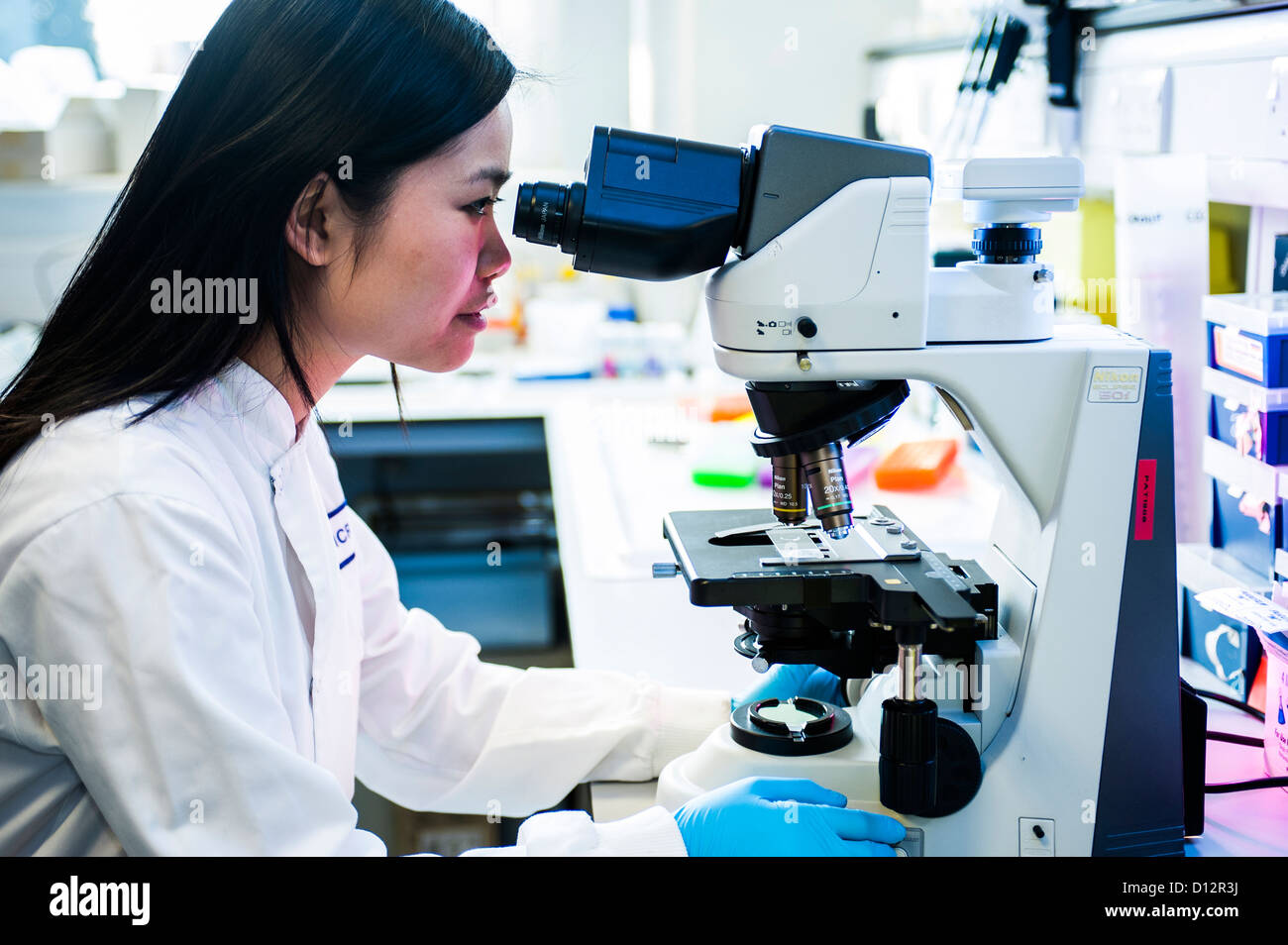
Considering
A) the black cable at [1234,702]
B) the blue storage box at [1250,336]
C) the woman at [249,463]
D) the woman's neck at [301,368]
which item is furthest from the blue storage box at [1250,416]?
the woman's neck at [301,368]

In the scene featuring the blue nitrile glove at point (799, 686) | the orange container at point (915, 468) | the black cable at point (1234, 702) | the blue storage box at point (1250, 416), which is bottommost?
the black cable at point (1234, 702)

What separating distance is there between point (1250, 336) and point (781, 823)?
70 centimetres

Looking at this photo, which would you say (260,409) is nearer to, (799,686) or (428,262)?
(428,262)

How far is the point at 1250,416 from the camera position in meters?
1.18

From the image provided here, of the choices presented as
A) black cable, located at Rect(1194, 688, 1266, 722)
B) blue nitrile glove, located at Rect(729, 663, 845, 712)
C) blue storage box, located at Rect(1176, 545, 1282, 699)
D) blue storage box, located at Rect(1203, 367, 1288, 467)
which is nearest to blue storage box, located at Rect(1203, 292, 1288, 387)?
blue storage box, located at Rect(1203, 367, 1288, 467)

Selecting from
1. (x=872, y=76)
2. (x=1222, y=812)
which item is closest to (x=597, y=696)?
(x=1222, y=812)

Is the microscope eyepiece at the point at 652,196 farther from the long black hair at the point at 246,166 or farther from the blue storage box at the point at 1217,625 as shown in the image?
the blue storage box at the point at 1217,625

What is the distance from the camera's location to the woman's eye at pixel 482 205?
103 centimetres

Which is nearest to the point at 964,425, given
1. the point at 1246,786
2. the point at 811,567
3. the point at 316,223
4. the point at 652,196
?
the point at 811,567

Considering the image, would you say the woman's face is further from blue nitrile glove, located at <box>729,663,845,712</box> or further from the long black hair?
blue nitrile glove, located at <box>729,663,845,712</box>

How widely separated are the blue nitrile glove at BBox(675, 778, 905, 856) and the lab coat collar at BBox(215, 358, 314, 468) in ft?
1.54

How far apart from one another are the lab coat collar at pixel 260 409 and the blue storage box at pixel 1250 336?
0.93 meters
